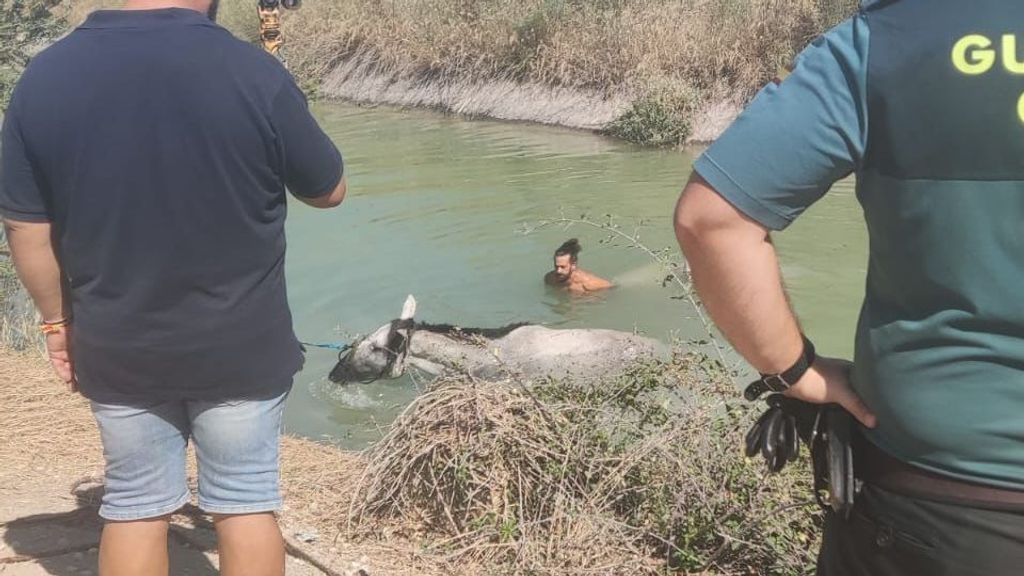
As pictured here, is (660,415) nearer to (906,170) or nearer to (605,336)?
(906,170)

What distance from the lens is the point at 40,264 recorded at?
89.8 inches


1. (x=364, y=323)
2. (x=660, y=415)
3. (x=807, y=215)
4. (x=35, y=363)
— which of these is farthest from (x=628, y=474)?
(x=807, y=215)

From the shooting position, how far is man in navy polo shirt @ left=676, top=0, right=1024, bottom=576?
135 centimetres

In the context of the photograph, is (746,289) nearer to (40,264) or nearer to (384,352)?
(40,264)

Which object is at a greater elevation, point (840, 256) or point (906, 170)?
point (906, 170)

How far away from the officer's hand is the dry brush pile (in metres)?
1.48

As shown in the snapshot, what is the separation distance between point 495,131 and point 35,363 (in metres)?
11.5

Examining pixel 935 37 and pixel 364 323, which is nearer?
pixel 935 37

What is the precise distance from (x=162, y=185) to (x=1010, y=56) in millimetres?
1588

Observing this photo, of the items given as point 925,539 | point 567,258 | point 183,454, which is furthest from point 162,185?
point 567,258

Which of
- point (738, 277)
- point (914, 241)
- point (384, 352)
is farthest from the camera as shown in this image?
point (384, 352)

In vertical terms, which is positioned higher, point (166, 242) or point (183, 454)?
point (166, 242)

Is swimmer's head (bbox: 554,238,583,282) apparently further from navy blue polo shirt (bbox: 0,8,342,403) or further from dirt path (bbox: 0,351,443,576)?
navy blue polo shirt (bbox: 0,8,342,403)

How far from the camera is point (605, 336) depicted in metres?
6.37
